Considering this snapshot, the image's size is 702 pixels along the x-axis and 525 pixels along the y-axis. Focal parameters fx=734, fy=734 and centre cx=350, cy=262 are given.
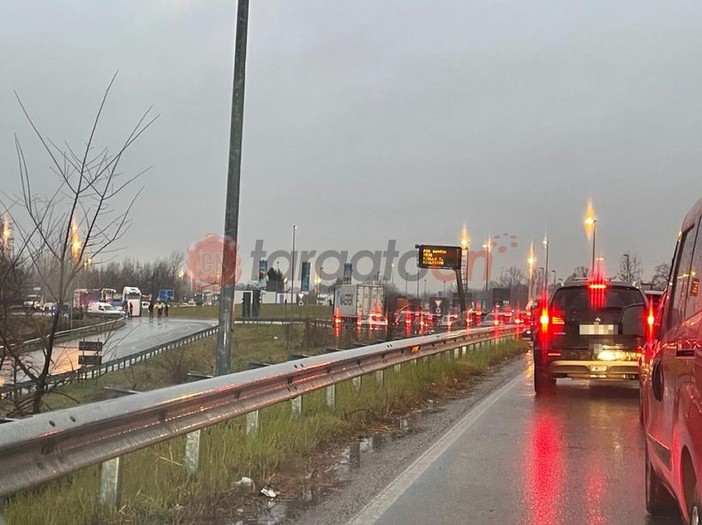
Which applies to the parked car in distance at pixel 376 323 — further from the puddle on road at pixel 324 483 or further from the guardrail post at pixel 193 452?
the guardrail post at pixel 193 452

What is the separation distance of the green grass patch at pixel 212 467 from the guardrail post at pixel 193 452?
0.23 feet

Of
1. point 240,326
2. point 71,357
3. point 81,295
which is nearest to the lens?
point 81,295

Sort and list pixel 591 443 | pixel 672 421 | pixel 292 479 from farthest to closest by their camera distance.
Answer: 1. pixel 591 443
2. pixel 292 479
3. pixel 672 421

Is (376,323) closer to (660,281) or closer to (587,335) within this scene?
(660,281)

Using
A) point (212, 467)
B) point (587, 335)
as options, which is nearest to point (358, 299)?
point (587, 335)

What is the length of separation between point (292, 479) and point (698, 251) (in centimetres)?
394

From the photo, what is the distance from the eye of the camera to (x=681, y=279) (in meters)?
4.77

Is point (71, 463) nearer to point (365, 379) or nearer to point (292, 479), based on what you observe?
point (292, 479)

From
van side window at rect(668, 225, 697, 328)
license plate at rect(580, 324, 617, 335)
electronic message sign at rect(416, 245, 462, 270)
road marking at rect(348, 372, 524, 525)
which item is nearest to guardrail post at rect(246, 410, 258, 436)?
road marking at rect(348, 372, 524, 525)

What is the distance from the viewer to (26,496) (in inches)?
200

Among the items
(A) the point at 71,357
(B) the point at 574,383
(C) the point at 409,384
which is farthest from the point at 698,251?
(B) the point at 574,383

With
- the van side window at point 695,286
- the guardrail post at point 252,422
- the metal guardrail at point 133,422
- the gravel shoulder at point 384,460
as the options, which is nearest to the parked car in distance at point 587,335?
the gravel shoulder at point 384,460

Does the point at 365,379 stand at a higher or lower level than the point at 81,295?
lower

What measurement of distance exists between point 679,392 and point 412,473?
11.8 ft
